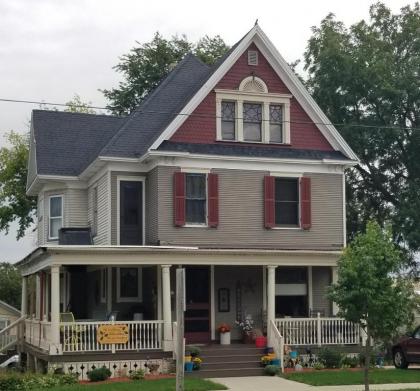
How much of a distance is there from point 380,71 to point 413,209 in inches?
258

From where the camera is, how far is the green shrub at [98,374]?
23.9m

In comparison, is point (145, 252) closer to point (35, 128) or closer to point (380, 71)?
point (35, 128)

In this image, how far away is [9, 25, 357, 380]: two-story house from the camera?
90.8 ft

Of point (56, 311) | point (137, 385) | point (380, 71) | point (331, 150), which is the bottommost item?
point (137, 385)

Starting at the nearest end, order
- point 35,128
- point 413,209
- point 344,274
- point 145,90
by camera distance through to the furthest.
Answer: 1. point 344,274
2. point 35,128
3. point 413,209
4. point 145,90

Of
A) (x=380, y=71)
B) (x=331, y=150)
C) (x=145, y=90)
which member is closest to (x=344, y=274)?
(x=331, y=150)

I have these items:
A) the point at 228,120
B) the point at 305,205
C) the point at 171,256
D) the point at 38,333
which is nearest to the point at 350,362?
the point at 305,205

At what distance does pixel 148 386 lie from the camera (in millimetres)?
21984

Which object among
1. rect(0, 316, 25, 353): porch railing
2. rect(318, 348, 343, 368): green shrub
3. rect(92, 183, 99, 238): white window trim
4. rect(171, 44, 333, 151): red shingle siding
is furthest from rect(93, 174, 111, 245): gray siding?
rect(318, 348, 343, 368): green shrub

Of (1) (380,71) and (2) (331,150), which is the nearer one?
(2) (331,150)

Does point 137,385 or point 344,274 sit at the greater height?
point 344,274

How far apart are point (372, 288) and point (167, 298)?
24.4ft

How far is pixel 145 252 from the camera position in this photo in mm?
25766

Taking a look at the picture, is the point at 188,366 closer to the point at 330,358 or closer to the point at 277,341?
the point at 277,341
